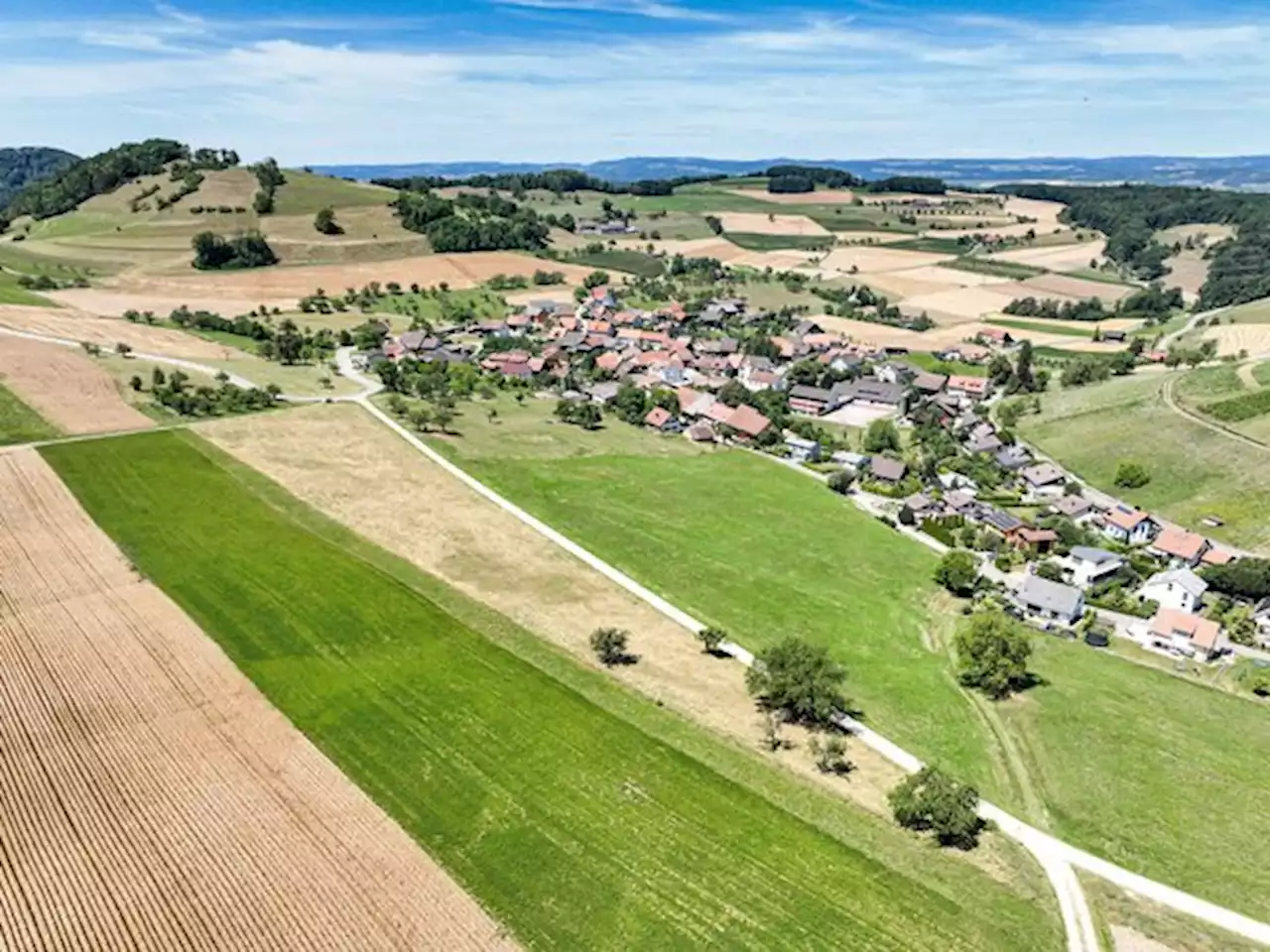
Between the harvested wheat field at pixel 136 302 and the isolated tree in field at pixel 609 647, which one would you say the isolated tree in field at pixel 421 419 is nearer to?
the isolated tree in field at pixel 609 647

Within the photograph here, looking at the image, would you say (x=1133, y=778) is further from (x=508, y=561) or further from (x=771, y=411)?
(x=771, y=411)

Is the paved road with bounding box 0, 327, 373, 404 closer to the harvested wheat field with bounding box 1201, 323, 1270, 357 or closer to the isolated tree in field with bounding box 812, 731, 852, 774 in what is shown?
the isolated tree in field with bounding box 812, 731, 852, 774

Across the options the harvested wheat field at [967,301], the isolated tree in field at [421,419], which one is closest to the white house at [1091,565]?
the isolated tree in field at [421,419]

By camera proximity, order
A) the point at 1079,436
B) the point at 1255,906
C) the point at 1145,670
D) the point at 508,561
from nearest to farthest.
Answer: the point at 1255,906 → the point at 1145,670 → the point at 508,561 → the point at 1079,436

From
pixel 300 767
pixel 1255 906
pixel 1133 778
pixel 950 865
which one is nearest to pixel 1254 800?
pixel 1133 778

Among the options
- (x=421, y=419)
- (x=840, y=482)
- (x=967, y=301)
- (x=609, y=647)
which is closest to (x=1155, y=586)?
(x=840, y=482)

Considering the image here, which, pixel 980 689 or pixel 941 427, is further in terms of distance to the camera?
pixel 941 427

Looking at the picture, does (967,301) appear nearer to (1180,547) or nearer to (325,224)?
(1180,547)
